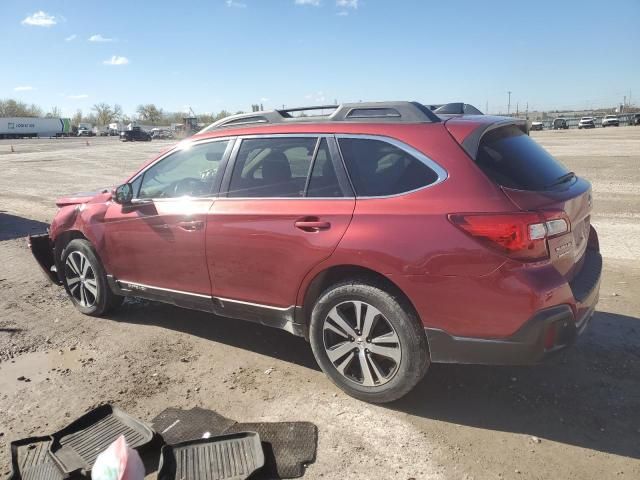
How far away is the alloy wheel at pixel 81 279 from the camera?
16.6 feet

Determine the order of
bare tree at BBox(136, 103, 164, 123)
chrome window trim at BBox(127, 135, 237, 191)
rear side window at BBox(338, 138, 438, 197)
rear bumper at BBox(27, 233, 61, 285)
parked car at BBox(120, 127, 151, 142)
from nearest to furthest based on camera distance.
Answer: rear side window at BBox(338, 138, 438, 197) → chrome window trim at BBox(127, 135, 237, 191) → rear bumper at BBox(27, 233, 61, 285) → parked car at BBox(120, 127, 151, 142) → bare tree at BBox(136, 103, 164, 123)

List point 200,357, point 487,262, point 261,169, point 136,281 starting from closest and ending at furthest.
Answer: point 487,262
point 261,169
point 200,357
point 136,281

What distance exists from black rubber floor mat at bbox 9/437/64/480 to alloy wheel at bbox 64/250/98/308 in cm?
209

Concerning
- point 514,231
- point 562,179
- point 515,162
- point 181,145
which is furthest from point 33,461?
point 562,179

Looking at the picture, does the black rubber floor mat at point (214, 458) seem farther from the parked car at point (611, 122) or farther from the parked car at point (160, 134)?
the parked car at point (611, 122)

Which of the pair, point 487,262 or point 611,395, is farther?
point 611,395

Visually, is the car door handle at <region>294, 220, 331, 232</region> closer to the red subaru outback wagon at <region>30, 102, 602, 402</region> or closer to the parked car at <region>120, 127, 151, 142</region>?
the red subaru outback wagon at <region>30, 102, 602, 402</region>

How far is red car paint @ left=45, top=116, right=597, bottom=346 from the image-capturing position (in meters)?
2.90

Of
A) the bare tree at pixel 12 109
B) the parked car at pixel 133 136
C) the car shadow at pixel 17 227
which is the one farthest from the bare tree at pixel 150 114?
the car shadow at pixel 17 227

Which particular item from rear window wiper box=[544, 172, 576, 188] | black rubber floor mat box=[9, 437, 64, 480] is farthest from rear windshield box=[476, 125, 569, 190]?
black rubber floor mat box=[9, 437, 64, 480]

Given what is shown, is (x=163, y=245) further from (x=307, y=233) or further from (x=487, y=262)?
(x=487, y=262)

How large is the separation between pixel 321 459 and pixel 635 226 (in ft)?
23.1

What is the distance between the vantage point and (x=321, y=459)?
294 cm

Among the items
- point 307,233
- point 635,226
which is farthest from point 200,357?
point 635,226
